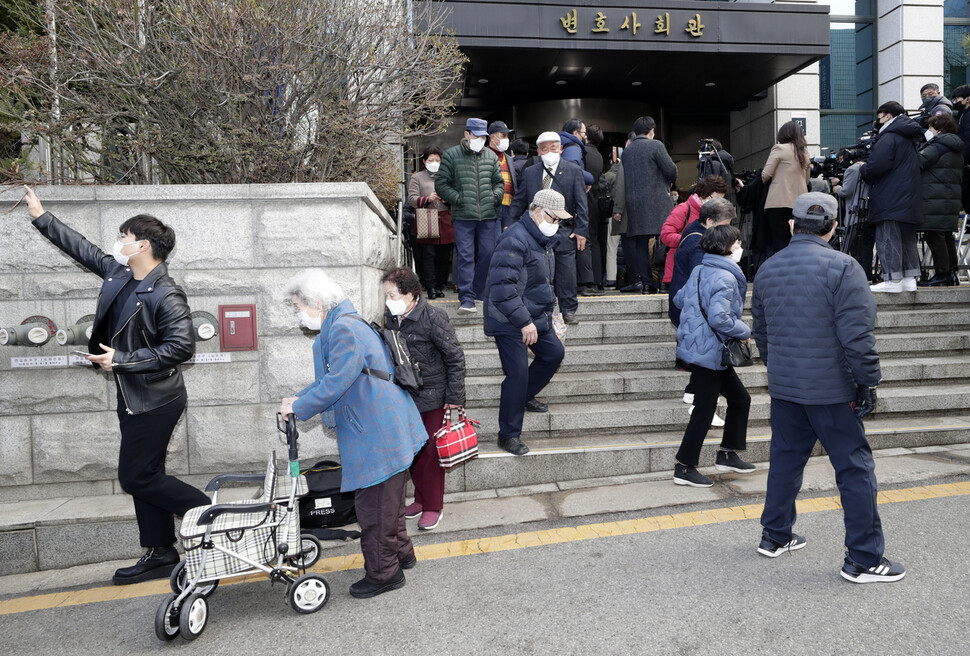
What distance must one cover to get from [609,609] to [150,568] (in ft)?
8.82

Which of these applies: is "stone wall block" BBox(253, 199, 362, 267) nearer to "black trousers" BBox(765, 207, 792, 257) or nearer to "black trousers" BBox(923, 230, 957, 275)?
"black trousers" BBox(765, 207, 792, 257)

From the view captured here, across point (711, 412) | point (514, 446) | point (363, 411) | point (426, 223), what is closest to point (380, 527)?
point (363, 411)

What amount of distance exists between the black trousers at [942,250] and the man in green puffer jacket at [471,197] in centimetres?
495

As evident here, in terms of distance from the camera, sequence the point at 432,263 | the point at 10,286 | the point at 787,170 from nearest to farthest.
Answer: the point at 10,286
the point at 787,170
the point at 432,263

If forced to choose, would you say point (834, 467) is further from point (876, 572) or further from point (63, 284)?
point (63, 284)

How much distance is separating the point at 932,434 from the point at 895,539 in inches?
85.2

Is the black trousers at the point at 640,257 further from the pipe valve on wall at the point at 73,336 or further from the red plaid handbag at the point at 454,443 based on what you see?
the pipe valve on wall at the point at 73,336

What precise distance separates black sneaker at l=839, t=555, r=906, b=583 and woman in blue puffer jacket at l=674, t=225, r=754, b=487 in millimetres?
1496

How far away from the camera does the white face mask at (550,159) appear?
7.34m

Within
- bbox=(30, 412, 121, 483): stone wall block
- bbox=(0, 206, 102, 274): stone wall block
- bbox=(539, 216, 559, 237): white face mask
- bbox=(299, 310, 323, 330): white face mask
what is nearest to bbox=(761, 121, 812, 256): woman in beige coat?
bbox=(539, 216, 559, 237): white face mask

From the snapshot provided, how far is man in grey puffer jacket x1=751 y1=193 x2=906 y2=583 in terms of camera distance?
11.6ft

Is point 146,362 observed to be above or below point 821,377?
above

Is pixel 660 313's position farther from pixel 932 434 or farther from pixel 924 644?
pixel 924 644

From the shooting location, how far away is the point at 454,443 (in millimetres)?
4453
